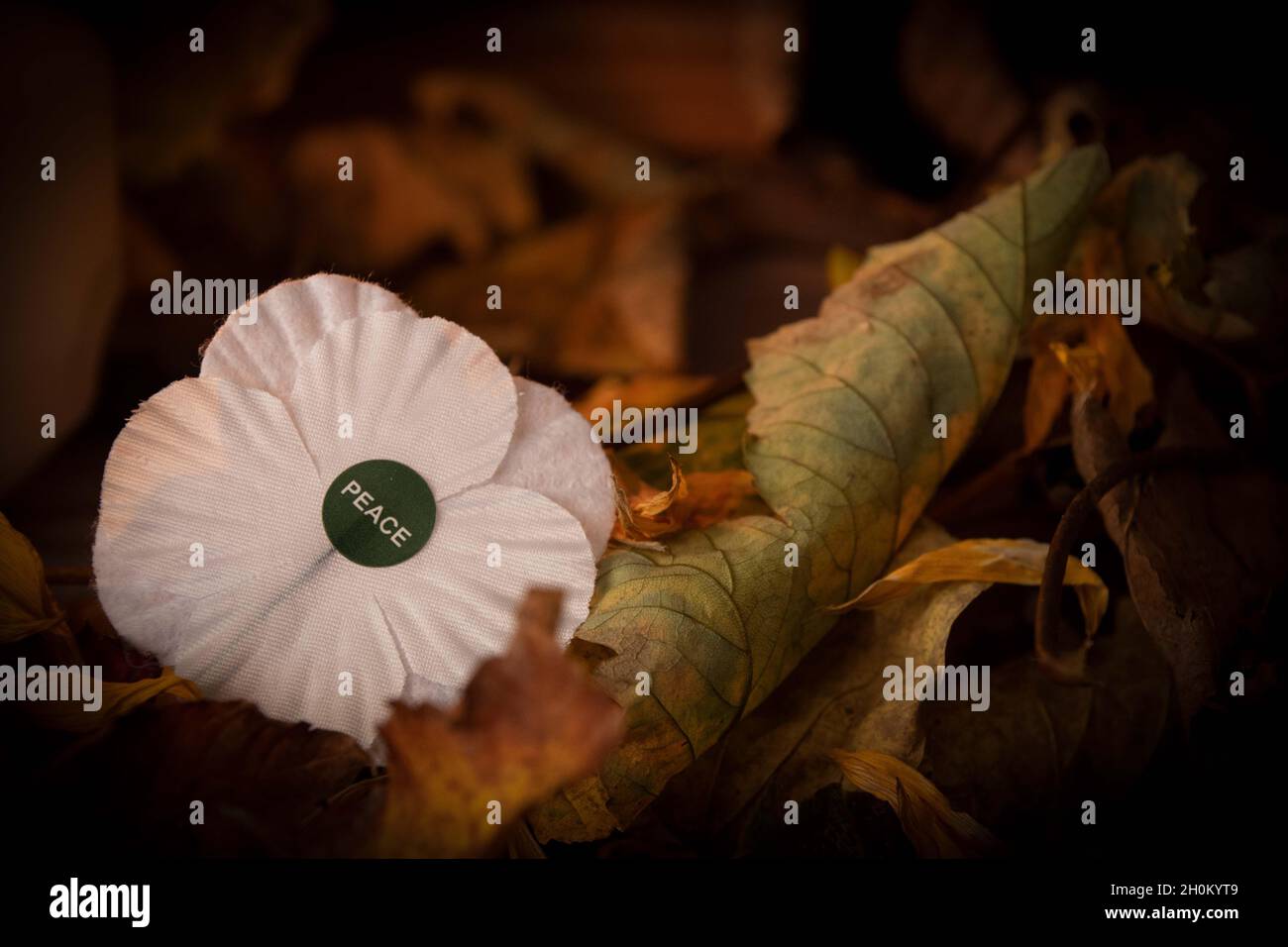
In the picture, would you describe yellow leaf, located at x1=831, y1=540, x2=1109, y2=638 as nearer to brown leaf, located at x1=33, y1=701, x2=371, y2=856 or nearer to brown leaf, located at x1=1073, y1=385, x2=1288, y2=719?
brown leaf, located at x1=1073, y1=385, x2=1288, y2=719

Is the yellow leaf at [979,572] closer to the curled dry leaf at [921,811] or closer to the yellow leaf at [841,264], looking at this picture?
the curled dry leaf at [921,811]

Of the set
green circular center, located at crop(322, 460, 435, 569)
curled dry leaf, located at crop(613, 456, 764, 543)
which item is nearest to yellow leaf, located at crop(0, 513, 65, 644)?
green circular center, located at crop(322, 460, 435, 569)

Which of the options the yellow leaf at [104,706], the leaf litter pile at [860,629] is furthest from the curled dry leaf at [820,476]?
the yellow leaf at [104,706]

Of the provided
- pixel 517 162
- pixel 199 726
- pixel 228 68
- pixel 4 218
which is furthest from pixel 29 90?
pixel 199 726

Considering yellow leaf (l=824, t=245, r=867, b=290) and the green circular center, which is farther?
yellow leaf (l=824, t=245, r=867, b=290)

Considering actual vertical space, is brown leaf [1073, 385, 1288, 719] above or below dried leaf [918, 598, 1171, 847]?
above

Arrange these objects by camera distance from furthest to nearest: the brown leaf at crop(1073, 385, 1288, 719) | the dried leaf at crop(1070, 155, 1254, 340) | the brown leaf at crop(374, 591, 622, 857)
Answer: the dried leaf at crop(1070, 155, 1254, 340) → the brown leaf at crop(1073, 385, 1288, 719) → the brown leaf at crop(374, 591, 622, 857)

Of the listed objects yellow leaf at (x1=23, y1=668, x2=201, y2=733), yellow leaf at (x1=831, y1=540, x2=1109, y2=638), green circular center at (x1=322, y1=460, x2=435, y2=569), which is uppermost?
green circular center at (x1=322, y1=460, x2=435, y2=569)

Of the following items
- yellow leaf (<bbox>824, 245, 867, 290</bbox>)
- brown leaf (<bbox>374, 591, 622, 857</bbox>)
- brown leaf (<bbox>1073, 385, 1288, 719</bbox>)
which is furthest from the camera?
yellow leaf (<bbox>824, 245, 867, 290</bbox>)
